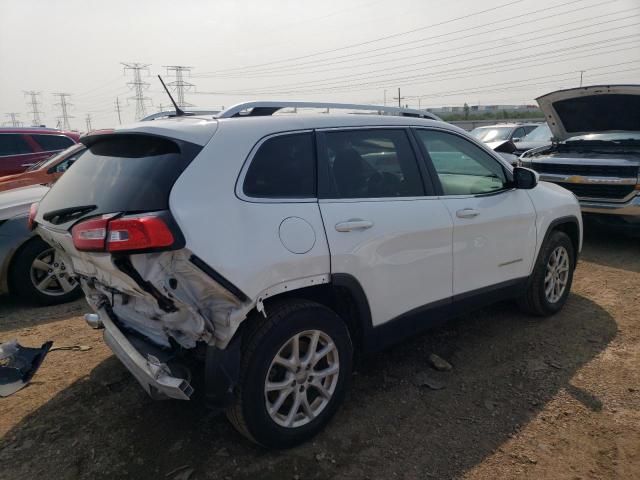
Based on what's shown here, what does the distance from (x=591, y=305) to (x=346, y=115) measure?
3181 millimetres

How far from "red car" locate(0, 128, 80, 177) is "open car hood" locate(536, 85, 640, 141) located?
8.68 metres

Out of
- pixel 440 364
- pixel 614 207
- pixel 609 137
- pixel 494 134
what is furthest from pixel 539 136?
pixel 440 364

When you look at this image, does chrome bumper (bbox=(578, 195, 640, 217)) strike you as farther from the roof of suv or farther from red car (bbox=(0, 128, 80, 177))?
red car (bbox=(0, 128, 80, 177))

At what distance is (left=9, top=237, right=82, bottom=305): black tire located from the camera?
463 cm

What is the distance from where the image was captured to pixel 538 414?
2947 millimetres

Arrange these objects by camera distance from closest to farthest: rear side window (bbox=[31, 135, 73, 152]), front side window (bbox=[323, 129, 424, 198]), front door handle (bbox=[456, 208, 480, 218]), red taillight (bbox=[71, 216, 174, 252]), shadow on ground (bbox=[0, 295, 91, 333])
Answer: red taillight (bbox=[71, 216, 174, 252]) → front side window (bbox=[323, 129, 424, 198]) → front door handle (bbox=[456, 208, 480, 218]) → shadow on ground (bbox=[0, 295, 91, 333]) → rear side window (bbox=[31, 135, 73, 152])

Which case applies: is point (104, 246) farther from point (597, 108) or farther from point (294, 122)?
point (597, 108)

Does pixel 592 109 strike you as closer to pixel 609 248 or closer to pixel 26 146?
pixel 609 248

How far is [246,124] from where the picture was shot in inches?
103

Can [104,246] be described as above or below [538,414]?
above

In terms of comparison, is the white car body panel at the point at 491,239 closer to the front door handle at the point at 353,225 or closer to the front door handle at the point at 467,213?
the front door handle at the point at 467,213

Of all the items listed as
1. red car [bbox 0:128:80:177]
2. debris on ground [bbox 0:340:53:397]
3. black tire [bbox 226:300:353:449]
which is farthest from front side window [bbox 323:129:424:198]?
red car [bbox 0:128:80:177]

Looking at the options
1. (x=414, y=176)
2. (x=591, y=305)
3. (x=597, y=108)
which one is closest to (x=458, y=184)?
(x=414, y=176)

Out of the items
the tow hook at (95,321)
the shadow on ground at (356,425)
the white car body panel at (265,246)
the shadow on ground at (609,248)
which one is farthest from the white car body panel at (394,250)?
the shadow on ground at (609,248)
